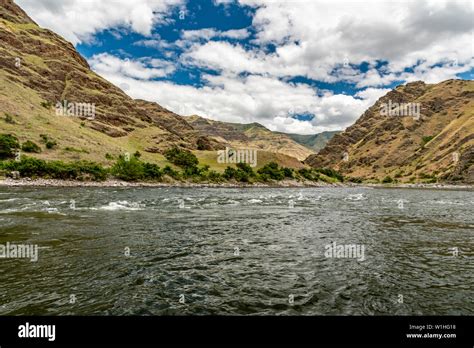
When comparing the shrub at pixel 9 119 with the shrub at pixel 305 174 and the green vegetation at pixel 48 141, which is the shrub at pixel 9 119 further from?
the shrub at pixel 305 174

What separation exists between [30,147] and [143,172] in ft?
113

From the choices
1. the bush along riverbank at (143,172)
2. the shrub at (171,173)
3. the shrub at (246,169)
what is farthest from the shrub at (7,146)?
the shrub at (246,169)

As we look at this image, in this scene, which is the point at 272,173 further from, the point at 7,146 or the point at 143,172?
the point at 7,146

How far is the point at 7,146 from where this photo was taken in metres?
87.2

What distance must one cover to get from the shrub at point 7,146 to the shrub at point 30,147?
2.13m

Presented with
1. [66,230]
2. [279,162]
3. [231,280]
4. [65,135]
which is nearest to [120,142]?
[65,135]

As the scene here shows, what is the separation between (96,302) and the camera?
969 centimetres

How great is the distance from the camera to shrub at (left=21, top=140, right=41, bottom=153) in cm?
9318

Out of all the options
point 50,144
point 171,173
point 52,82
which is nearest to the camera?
point 50,144

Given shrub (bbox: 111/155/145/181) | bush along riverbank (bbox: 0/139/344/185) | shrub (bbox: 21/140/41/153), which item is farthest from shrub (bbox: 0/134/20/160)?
shrub (bbox: 111/155/145/181)

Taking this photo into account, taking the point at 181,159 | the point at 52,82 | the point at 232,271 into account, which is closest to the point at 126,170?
the point at 181,159

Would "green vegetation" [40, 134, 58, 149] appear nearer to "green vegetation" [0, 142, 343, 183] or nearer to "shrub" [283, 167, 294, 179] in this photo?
"green vegetation" [0, 142, 343, 183]
